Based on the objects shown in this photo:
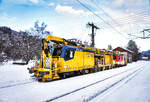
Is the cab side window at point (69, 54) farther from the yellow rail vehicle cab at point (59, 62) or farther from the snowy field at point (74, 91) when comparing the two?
the snowy field at point (74, 91)

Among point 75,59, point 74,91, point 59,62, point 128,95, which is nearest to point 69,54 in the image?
point 75,59

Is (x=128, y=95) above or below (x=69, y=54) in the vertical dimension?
below

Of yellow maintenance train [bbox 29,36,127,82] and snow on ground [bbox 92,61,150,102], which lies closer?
snow on ground [bbox 92,61,150,102]

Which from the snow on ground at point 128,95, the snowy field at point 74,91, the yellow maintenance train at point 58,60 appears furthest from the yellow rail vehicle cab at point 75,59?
the snow on ground at point 128,95

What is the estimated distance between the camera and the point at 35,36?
87.9 feet

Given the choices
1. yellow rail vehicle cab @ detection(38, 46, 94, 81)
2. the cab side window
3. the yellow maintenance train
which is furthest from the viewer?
the cab side window

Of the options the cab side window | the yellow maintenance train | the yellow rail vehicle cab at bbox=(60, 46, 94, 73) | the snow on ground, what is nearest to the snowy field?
the snow on ground

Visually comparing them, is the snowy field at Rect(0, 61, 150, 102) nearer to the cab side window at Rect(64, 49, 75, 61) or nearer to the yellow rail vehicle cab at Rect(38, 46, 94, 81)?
the yellow rail vehicle cab at Rect(38, 46, 94, 81)

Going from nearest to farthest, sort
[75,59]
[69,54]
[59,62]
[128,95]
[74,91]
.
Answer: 1. [128,95]
2. [74,91]
3. [59,62]
4. [69,54]
5. [75,59]

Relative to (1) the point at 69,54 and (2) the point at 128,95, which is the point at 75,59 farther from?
(2) the point at 128,95

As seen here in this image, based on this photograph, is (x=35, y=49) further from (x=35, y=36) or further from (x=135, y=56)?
(x=135, y=56)

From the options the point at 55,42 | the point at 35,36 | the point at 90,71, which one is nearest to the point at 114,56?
the point at 90,71

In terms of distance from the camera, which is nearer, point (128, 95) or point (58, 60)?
point (128, 95)

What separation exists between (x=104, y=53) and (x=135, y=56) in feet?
200
